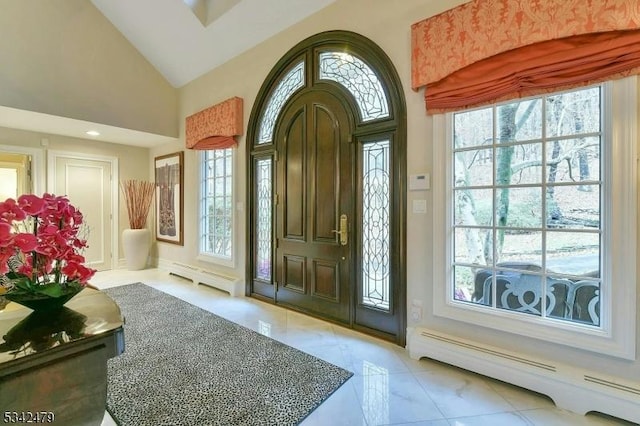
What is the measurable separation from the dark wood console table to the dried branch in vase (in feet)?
16.6

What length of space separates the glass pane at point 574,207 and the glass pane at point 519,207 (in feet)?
0.22

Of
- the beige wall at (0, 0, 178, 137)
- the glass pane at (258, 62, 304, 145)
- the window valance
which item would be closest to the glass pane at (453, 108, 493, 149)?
the window valance

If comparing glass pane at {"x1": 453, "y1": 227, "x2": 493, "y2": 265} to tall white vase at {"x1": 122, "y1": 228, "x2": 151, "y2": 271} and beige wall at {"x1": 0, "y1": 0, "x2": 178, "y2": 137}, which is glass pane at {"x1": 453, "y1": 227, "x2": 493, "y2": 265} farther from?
tall white vase at {"x1": 122, "y1": 228, "x2": 151, "y2": 271}

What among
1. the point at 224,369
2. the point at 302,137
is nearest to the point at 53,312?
the point at 224,369

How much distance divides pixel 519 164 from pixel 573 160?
0.30m

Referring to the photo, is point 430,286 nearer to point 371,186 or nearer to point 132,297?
point 371,186

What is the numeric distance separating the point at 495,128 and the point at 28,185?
6435mm

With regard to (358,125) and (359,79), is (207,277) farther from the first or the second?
(359,79)

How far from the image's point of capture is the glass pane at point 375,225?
112 inches

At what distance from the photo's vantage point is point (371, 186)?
2.94 meters

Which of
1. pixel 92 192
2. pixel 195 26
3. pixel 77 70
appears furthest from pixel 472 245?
pixel 92 192

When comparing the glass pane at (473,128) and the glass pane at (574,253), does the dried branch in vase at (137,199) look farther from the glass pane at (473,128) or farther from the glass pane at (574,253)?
the glass pane at (574,253)

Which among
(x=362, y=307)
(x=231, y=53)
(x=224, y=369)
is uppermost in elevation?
(x=231, y=53)

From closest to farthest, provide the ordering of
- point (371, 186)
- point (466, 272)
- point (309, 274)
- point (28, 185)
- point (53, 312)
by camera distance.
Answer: point (53, 312) → point (466, 272) → point (371, 186) → point (309, 274) → point (28, 185)
